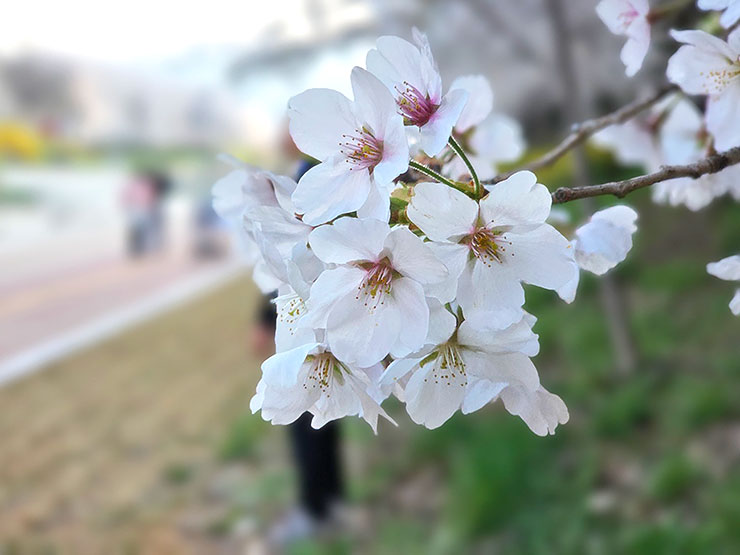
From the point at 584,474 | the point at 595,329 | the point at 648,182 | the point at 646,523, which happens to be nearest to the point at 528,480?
the point at 584,474

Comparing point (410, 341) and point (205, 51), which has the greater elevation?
point (410, 341)

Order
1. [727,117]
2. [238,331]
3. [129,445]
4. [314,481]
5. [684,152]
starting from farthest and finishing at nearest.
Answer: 1. [238,331]
2. [129,445]
3. [314,481]
4. [684,152]
5. [727,117]

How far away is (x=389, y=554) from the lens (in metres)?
1.38

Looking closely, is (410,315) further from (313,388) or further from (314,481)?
(314,481)

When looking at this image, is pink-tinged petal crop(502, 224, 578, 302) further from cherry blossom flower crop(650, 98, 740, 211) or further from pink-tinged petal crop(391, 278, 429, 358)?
cherry blossom flower crop(650, 98, 740, 211)

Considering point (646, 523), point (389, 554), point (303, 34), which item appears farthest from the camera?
point (303, 34)

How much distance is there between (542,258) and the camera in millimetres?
285

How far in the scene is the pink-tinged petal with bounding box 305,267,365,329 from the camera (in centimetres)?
28

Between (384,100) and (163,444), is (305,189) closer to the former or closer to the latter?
(384,100)

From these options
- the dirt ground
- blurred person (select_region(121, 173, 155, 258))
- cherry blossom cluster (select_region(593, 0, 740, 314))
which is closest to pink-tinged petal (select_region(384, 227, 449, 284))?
cherry blossom cluster (select_region(593, 0, 740, 314))

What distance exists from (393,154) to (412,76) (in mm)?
44

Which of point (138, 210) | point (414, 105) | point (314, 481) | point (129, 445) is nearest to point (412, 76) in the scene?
point (414, 105)

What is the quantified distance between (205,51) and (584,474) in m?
1.78

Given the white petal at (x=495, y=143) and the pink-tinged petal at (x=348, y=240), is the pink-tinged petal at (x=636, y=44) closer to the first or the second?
the white petal at (x=495, y=143)
